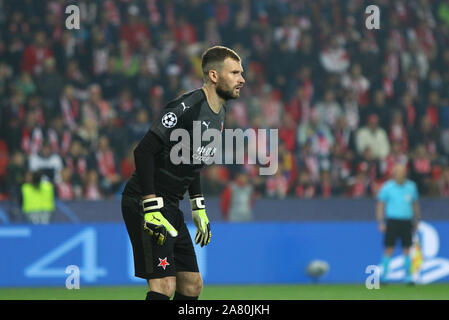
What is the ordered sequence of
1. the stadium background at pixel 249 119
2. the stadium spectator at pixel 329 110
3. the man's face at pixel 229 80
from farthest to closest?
1. the stadium spectator at pixel 329 110
2. the stadium background at pixel 249 119
3. the man's face at pixel 229 80

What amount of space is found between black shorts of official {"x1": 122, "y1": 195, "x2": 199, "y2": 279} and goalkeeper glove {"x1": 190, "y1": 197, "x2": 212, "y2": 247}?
0.26 m

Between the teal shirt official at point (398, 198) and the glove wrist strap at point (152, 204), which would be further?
the teal shirt official at point (398, 198)

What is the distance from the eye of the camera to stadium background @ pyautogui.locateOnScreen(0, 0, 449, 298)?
598 inches

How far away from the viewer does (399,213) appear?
1506cm

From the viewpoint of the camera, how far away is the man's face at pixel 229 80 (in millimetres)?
6789

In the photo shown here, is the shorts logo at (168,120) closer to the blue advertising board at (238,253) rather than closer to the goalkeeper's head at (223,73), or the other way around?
the goalkeeper's head at (223,73)

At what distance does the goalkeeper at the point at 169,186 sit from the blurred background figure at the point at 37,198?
27.3 ft

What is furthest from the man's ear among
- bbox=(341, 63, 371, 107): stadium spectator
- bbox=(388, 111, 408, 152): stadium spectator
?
bbox=(341, 63, 371, 107): stadium spectator

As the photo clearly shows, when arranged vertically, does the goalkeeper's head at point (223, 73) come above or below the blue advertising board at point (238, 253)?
above

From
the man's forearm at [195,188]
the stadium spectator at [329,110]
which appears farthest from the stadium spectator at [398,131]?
the man's forearm at [195,188]

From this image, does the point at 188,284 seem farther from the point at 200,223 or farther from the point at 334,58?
the point at 334,58

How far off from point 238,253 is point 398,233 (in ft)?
8.51

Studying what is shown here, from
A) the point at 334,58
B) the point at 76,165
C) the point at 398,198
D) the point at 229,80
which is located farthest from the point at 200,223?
the point at 334,58

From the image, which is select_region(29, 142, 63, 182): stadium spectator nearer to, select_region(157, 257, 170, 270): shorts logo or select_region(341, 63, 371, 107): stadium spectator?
select_region(341, 63, 371, 107): stadium spectator
